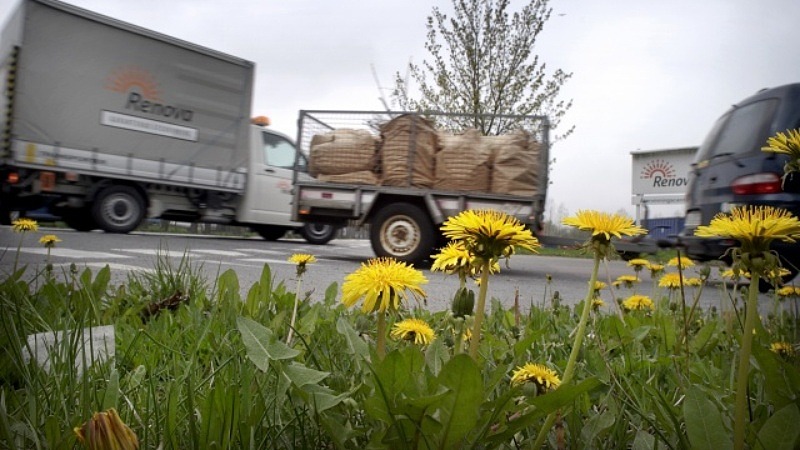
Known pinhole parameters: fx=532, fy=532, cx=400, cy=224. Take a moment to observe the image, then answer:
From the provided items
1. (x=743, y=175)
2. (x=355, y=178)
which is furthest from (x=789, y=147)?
(x=355, y=178)

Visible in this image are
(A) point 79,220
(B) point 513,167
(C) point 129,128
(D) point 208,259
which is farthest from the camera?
(C) point 129,128

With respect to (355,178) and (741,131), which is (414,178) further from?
(741,131)

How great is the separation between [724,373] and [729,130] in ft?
11.0

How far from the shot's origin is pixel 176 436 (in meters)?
0.72

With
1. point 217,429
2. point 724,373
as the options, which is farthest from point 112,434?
point 724,373

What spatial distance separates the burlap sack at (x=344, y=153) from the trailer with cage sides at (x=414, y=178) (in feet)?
0.04

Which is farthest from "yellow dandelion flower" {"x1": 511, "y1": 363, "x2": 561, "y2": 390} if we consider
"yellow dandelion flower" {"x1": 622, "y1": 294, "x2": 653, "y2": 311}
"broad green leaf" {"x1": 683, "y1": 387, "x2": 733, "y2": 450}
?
"yellow dandelion flower" {"x1": 622, "y1": 294, "x2": 653, "y2": 311}

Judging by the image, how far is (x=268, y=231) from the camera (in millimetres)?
3912

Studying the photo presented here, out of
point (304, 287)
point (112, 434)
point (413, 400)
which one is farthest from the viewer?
point (304, 287)

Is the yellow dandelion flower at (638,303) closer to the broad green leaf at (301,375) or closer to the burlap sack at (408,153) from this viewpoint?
the broad green leaf at (301,375)

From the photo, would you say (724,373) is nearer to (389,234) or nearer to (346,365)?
(346,365)

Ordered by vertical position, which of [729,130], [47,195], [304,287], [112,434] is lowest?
[304,287]

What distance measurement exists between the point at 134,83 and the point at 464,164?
12.5 ft

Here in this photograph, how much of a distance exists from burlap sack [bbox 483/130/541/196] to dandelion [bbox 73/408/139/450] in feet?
17.8
